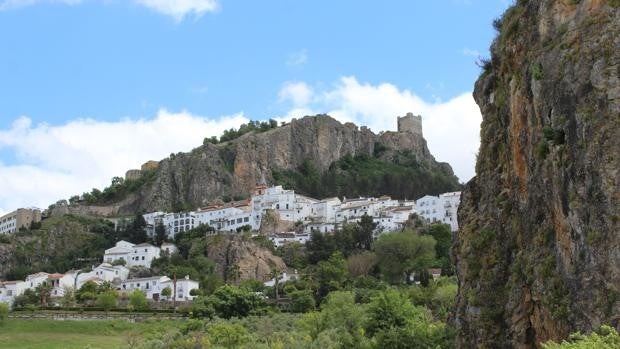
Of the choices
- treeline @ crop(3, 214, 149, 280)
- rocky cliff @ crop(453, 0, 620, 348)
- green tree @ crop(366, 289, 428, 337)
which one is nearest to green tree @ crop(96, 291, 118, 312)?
treeline @ crop(3, 214, 149, 280)

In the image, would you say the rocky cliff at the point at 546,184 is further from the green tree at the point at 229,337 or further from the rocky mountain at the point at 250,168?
the rocky mountain at the point at 250,168

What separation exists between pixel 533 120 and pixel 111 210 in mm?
156242

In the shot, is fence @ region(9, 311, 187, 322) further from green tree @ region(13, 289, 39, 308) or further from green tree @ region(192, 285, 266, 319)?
green tree @ region(13, 289, 39, 308)

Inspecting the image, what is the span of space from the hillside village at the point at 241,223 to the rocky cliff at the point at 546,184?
82556 mm

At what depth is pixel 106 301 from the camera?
98750 millimetres

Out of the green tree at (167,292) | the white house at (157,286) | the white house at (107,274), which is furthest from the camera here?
the white house at (107,274)

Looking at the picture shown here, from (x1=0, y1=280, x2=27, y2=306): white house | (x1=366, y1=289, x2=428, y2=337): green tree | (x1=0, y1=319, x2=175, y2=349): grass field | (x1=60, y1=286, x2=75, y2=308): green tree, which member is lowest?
(x1=0, y1=319, x2=175, y2=349): grass field

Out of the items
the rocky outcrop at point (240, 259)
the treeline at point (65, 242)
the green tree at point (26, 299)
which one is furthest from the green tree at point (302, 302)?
the treeline at point (65, 242)

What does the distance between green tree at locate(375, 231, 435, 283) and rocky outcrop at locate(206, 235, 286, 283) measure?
1956cm

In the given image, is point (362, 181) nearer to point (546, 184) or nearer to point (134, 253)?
point (134, 253)

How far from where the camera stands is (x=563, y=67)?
22281 millimetres

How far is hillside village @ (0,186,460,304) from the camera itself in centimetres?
11725

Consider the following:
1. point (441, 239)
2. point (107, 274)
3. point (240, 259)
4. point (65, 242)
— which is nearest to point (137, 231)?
point (65, 242)

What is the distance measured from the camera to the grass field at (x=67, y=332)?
75.8 m
